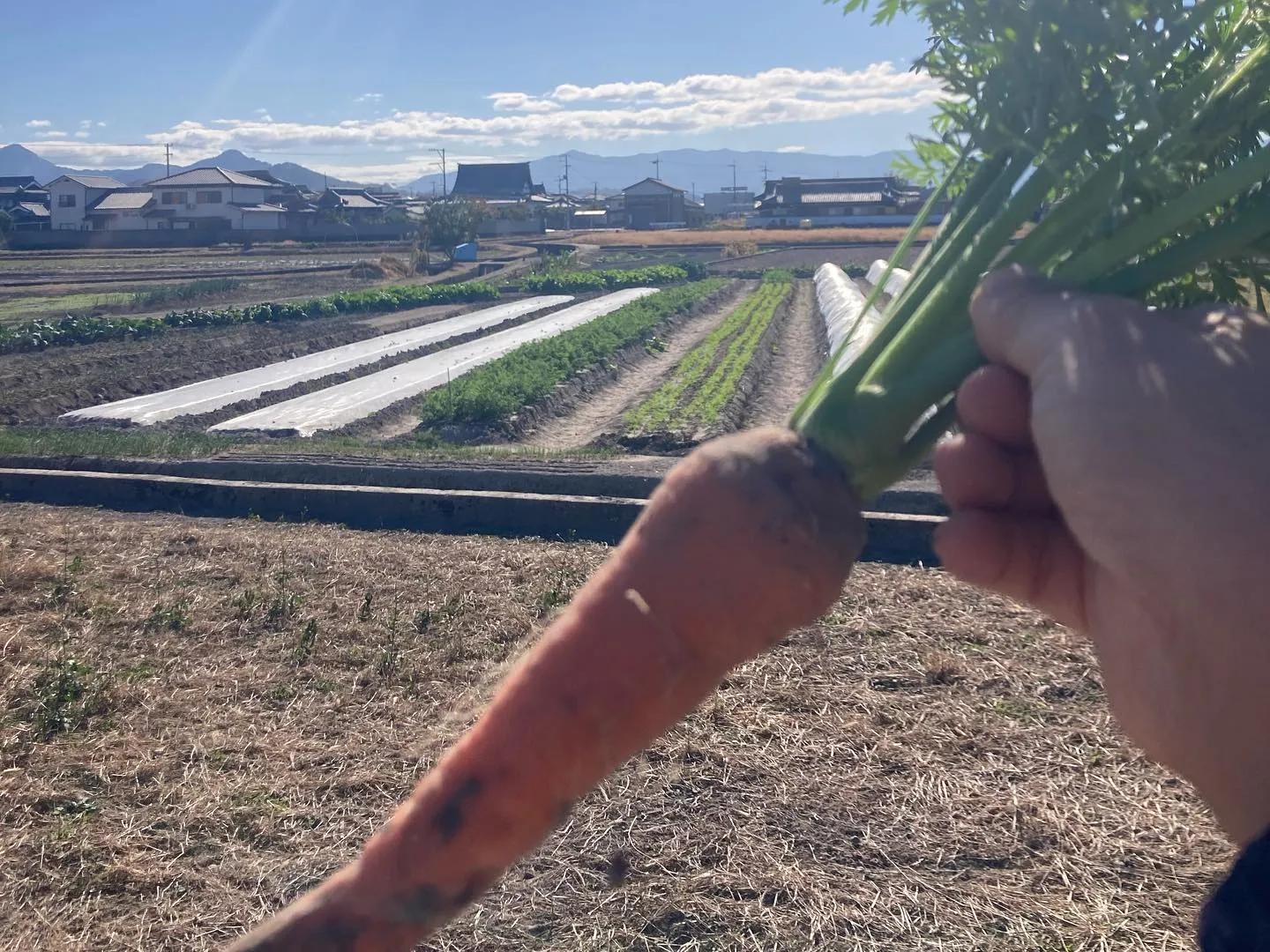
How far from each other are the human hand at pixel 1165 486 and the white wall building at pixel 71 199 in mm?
80385

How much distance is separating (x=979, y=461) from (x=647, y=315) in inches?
817

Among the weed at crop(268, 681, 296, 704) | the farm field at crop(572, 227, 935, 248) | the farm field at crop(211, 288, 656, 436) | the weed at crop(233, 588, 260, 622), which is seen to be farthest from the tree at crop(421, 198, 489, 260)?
the weed at crop(268, 681, 296, 704)

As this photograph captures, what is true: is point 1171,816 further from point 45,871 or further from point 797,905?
point 45,871

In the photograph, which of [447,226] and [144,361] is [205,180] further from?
[144,361]

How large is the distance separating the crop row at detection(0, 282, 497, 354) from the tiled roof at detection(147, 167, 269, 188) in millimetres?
52588

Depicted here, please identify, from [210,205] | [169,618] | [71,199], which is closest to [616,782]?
[169,618]

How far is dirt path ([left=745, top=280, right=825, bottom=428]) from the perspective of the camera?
1377 centimetres

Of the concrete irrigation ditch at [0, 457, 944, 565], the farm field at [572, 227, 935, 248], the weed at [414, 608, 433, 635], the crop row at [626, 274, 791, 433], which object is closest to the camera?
the weed at [414, 608, 433, 635]

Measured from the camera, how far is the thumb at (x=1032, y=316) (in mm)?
1802

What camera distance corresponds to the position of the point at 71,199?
240 feet

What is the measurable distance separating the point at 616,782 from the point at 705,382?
11.9m

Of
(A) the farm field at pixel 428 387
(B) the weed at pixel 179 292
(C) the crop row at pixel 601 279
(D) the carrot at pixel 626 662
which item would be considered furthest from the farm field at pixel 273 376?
(D) the carrot at pixel 626 662

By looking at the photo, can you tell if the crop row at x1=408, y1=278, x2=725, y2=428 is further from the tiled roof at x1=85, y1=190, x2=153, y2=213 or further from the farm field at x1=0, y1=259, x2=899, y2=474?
the tiled roof at x1=85, y1=190, x2=153, y2=213

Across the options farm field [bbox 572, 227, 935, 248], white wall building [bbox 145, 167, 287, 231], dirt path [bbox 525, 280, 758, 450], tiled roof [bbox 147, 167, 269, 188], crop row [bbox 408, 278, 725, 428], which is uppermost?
tiled roof [bbox 147, 167, 269, 188]
